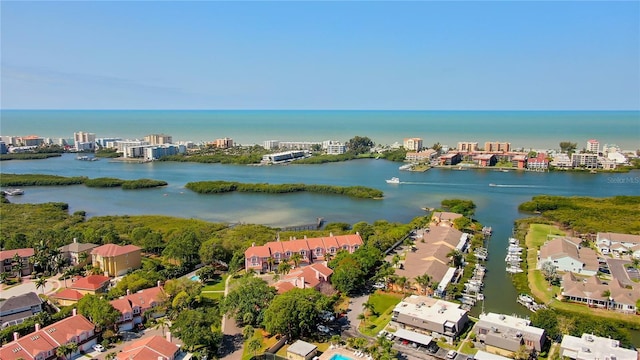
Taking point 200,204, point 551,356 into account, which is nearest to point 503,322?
point 551,356

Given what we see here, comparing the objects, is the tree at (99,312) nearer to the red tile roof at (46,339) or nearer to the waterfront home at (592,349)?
the red tile roof at (46,339)

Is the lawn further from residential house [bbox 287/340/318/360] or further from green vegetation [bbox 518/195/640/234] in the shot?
green vegetation [bbox 518/195/640/234]

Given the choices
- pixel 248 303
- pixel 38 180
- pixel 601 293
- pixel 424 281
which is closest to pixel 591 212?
pixel 601 293

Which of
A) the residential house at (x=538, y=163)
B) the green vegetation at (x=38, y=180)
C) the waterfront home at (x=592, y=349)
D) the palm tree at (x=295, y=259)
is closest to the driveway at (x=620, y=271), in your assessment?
the waterfront home at (x=592, y=349)

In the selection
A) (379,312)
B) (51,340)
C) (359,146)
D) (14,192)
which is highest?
(359,146)

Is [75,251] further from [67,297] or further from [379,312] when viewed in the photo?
[379,312]

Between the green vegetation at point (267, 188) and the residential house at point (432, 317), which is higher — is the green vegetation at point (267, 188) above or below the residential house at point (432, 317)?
above
